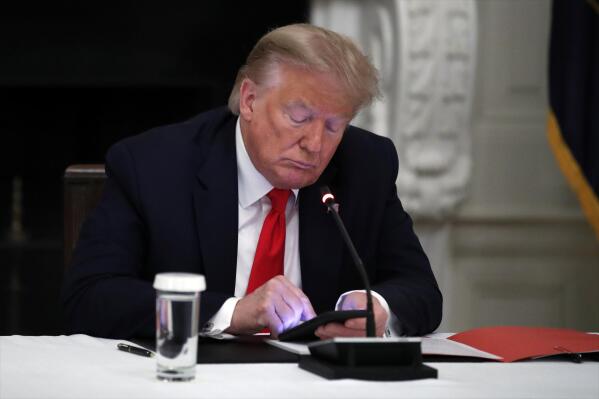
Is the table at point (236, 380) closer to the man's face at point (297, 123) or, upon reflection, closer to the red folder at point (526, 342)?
the red folder at point (526, 342)

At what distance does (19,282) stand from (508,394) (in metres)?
4.39

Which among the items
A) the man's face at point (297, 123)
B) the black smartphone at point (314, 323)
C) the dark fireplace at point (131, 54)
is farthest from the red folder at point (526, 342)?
the dark fireplace at point (131, 54)

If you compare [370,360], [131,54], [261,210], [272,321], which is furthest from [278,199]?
[131,54]

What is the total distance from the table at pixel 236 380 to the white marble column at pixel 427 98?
6.68ft

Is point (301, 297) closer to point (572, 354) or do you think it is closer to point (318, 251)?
point (318, 251)

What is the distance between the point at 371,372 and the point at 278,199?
84 centimetres

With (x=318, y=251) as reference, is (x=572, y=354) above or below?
below

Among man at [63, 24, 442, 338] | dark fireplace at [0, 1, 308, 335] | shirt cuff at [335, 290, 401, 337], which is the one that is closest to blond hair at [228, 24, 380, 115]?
man at [63, 24, 442, 338]

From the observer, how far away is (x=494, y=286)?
4117mm

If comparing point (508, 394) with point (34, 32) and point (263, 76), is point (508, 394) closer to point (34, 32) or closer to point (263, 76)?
point (263, 76)

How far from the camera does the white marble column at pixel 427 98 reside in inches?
151

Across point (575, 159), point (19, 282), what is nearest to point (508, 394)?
point (575, 159)

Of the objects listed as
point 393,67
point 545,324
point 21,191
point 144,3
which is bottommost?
point 545,324

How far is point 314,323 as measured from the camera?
6.40ft
